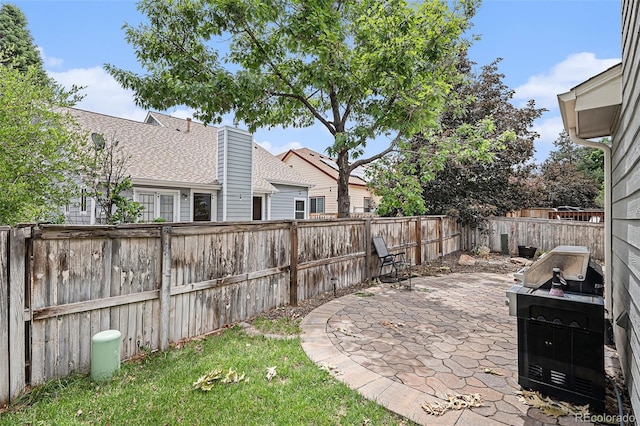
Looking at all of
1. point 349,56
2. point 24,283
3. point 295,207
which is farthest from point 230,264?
point 295,207

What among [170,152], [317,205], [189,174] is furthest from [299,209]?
[317,205]

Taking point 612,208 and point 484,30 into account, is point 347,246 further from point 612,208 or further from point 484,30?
point 484,30

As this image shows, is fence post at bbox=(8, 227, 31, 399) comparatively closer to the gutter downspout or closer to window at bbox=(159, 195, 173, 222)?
the gutter downspout

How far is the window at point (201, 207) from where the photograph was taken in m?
10.9

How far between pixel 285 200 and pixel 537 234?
32.6 feet

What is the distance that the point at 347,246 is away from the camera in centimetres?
667

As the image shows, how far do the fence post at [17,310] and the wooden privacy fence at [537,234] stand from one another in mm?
12804

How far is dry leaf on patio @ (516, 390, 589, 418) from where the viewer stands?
2477 millimetres

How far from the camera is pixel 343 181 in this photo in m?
7.33

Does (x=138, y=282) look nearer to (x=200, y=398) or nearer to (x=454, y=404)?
(x=200, y=398)

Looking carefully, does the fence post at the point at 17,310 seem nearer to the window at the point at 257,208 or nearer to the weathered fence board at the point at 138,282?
the weathered fence board at the point at 138,282

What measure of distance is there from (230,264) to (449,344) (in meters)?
3.06

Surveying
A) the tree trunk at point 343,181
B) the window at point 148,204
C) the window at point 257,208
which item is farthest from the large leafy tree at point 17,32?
the tree trunk at point 343,181

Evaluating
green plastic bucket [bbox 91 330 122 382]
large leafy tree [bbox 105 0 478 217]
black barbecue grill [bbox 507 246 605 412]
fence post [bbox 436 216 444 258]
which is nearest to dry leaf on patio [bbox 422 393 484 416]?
black barbecue grill [bbox 507 246 605 412]
